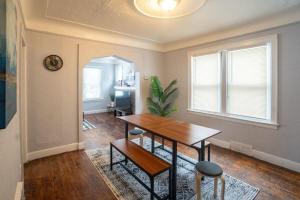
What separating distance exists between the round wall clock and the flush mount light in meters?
1.75

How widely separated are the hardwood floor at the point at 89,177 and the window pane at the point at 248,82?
89 centimetres

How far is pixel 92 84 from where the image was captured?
743 centimetres

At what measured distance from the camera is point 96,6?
7.54 feet

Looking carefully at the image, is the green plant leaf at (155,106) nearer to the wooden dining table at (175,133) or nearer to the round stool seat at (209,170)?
the wooden dining table at (175,133)

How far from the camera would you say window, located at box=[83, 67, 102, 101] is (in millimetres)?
7219

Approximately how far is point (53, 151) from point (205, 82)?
11.4ft

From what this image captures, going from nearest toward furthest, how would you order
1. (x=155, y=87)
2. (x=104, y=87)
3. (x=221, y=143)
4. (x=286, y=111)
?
(x=286, y=111) < (x=221, y=143) < (x=155, y=87) < (x=104, y=87)

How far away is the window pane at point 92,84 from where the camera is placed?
7227 mm

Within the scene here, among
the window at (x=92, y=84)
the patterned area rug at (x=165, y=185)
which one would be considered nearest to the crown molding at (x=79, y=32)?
the patterned area rug at (x=165, y=185)

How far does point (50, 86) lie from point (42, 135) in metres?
0.89

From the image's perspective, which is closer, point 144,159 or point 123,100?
point 144,159

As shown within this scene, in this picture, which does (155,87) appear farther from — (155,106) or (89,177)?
(89,177)

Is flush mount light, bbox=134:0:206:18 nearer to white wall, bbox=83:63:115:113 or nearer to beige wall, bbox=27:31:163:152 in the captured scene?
beige wall, bbox=27:31:163:152

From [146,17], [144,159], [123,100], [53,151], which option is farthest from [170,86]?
[53,151]
